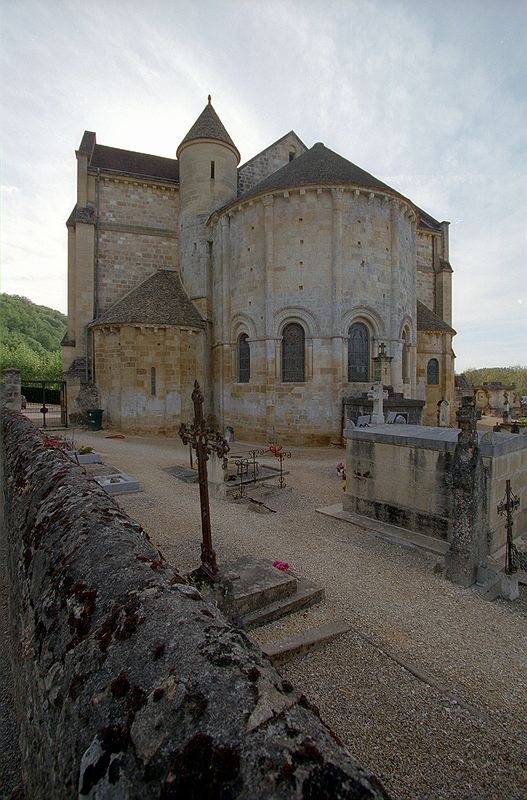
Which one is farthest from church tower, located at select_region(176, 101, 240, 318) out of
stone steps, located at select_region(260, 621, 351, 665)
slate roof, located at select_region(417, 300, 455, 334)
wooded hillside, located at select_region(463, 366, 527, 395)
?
wooded hillside, located at select_region(463, 366, 527, 395)

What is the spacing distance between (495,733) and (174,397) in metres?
17.5

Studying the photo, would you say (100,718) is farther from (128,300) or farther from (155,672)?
(128,300)

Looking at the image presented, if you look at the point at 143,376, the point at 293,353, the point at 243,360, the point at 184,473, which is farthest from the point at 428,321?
the point at 184,473

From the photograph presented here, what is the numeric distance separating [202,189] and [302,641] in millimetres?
22078

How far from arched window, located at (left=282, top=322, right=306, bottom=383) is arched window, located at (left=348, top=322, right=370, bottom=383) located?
6.64ft

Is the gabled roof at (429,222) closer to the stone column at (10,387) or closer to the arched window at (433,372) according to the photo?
the arched window at (433,372)

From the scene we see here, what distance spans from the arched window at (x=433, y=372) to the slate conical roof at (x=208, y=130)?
52.1ft

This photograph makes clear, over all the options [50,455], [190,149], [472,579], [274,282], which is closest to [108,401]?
[274,282]

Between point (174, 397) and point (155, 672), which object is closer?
point (155, 672)

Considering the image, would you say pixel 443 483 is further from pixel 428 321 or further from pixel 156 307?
pixel 428 321

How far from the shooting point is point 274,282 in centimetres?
1728

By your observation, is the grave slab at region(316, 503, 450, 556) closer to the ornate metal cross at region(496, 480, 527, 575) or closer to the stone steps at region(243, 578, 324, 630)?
the ornate metal cross at region(496, 480, 527, 575)

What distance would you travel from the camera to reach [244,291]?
18.3 meters

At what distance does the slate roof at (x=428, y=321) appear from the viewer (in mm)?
23344
